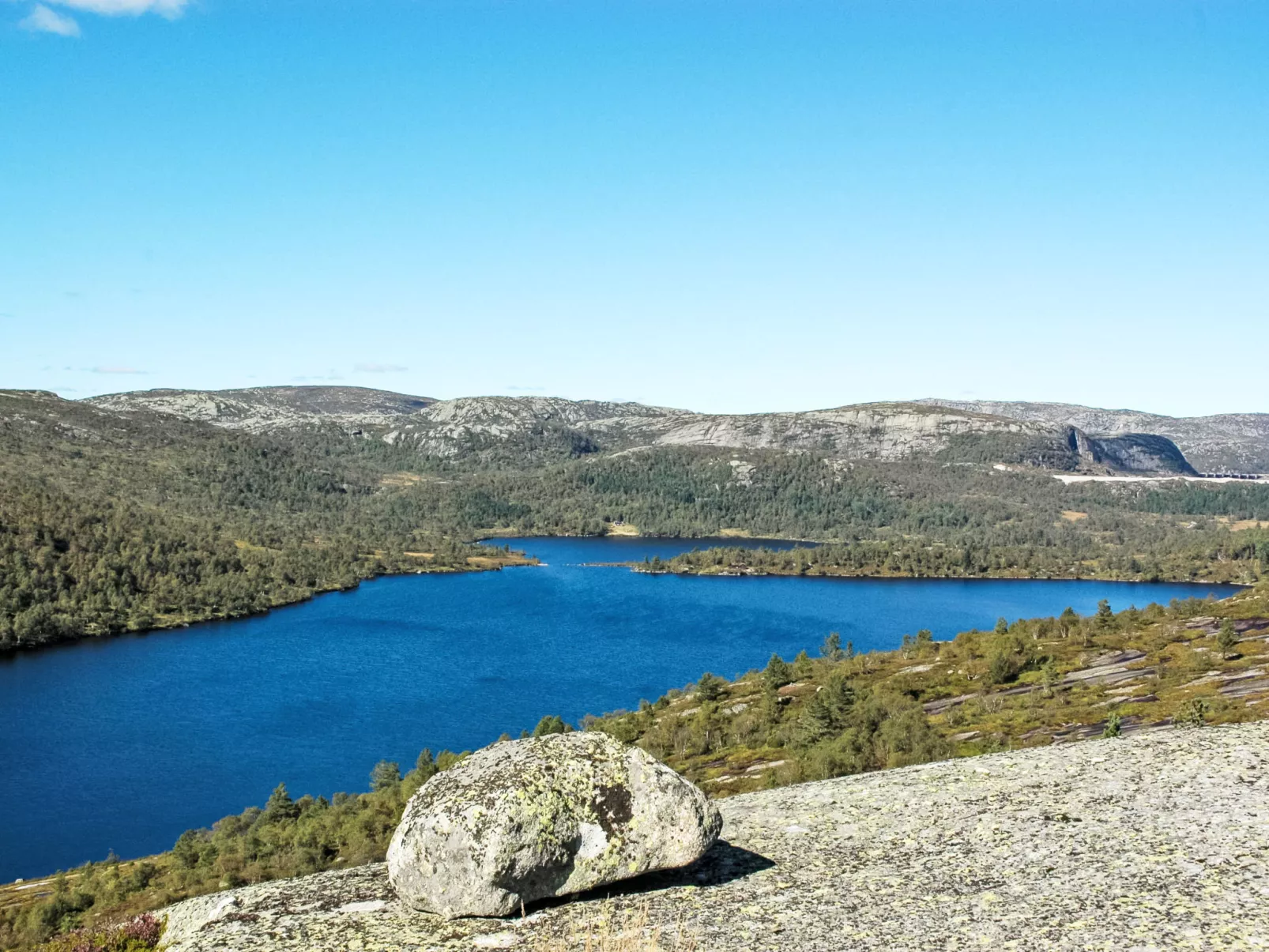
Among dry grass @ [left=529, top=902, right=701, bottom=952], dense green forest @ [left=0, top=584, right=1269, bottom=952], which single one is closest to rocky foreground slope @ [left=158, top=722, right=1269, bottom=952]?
dry grass @ [left=529, top=902, right=701, bottom=952]

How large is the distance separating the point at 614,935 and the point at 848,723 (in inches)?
1912

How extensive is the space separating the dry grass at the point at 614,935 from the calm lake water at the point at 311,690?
240 feet

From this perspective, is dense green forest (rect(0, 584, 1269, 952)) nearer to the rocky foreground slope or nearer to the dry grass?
the rocky foreground slope

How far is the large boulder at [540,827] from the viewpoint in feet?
47.6

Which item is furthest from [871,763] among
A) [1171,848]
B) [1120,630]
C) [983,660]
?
[1120,630]

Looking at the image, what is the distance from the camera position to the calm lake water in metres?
83.6

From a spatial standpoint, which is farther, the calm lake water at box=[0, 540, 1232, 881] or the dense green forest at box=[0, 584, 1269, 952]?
the calm lake water at box=[0, 540, 1232, 881]

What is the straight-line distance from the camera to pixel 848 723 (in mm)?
59500

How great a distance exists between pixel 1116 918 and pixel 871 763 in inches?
1163

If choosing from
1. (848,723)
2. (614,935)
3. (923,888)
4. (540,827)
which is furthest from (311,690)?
(923,888)

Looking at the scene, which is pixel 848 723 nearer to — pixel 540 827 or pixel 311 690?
pixel 540 827

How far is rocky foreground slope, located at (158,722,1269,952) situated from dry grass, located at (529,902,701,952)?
0.04 metres

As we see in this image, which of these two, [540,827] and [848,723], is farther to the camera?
[848,723]

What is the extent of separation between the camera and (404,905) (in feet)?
50.6
